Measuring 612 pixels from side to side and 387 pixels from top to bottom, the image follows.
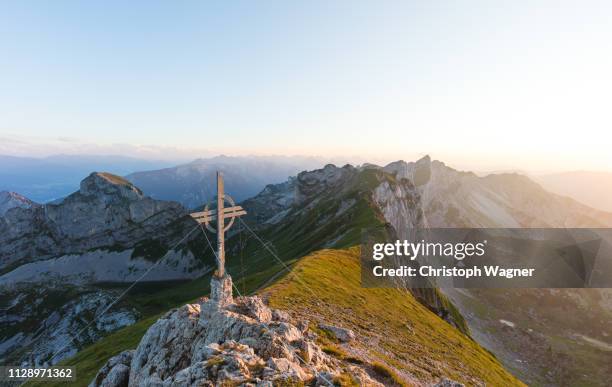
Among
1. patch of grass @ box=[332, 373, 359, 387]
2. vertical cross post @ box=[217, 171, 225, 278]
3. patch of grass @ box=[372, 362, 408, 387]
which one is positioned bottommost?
patch of grass @ box=[372, 362, 408, 387]

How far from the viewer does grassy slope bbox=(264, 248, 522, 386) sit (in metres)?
28.5

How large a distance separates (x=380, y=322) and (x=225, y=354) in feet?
90.0

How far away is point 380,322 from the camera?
37.6 meters

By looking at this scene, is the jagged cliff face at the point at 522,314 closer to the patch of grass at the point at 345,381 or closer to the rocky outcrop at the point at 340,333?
the rocky outcrop at the point at 340,333

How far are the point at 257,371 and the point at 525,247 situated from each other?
234m

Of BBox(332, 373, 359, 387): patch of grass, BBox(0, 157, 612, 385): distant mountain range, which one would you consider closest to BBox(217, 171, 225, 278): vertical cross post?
BBox(332, 373, 359, 387): patch of grass

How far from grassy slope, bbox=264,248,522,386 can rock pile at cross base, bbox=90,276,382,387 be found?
707 cm

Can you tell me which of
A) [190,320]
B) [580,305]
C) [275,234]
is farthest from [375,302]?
[580,305]

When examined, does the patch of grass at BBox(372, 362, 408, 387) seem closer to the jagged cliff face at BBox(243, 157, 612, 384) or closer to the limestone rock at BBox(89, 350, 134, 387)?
the limestone rock at BBox(89, 350, 134, 387)

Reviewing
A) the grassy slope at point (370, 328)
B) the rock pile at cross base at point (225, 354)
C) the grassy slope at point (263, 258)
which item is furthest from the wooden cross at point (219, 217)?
the grassy slope at point (263, 258)

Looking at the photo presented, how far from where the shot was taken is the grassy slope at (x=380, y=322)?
2845 centimetres

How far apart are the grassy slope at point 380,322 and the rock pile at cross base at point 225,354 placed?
7070 millimetres

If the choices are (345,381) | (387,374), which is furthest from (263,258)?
(345,381)

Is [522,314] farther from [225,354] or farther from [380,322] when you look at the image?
[225,354]
